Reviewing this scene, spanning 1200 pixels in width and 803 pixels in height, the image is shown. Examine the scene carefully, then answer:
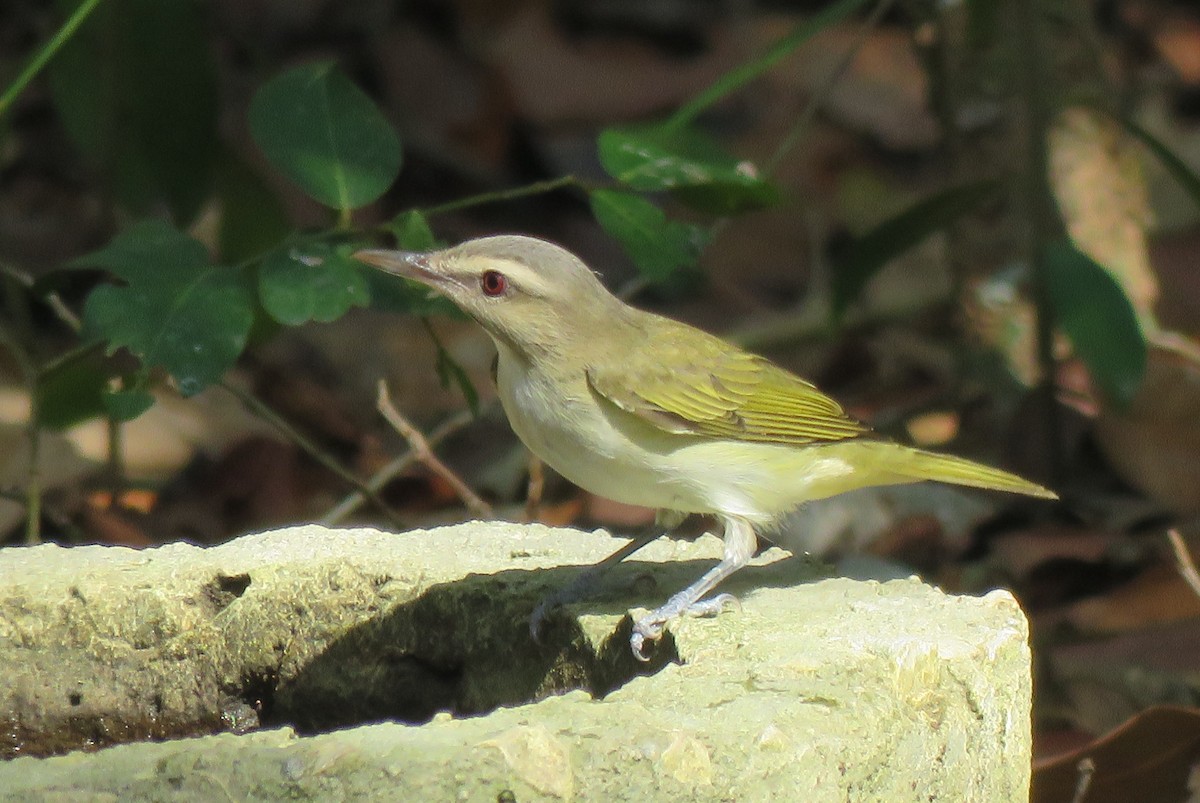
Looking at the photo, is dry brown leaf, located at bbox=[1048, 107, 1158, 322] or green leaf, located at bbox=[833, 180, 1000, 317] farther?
dry brown leaf, located at bbox=[1048, 107, 1158, 322]

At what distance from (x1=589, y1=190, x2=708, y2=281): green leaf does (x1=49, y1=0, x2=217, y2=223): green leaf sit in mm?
2537

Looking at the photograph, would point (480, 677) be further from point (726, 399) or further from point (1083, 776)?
point (1083, 776)

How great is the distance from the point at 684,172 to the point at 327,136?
1.01m

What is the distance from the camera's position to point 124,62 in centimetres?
707

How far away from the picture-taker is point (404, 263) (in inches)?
171

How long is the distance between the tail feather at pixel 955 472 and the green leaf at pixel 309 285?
60.6 inches

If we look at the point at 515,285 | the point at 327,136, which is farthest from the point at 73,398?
the point at 515,285

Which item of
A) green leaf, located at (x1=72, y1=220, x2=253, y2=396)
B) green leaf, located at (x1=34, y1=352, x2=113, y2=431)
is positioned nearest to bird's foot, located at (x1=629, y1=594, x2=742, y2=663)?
green leaf, located at (x1=72, y1=220, x2=253, y2=396)

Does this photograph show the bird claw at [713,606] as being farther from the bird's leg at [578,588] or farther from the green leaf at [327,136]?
the green leaf at [327,136]

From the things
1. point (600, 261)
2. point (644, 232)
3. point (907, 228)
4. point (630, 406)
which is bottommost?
point (600, 261)

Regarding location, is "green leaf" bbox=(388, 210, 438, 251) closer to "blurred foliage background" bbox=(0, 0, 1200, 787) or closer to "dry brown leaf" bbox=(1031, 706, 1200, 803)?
"blurred foliage background" bbox=(0, 0, 1200, 787)

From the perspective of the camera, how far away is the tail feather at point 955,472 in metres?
4.75

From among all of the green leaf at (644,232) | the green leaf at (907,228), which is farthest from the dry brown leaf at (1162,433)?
the green leaf at (644,232)

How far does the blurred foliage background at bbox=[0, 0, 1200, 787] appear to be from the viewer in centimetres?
494
